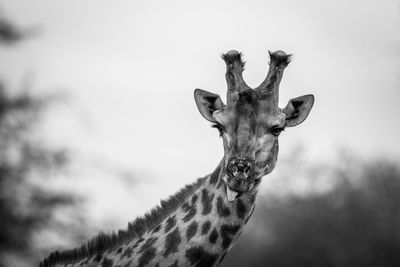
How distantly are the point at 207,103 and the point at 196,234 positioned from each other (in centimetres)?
244

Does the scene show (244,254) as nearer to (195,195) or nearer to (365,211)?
(365,211)

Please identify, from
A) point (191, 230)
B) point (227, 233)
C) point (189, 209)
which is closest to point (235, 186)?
point (227, 233)

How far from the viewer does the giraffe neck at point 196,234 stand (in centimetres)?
1062

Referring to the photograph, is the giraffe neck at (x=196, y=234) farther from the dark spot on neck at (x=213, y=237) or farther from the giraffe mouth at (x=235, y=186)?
the giraffe mouth at (x=235, y=186)

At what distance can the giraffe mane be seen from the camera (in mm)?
11539

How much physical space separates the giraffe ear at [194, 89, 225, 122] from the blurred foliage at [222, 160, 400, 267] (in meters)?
35.9

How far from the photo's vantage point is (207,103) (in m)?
12.2

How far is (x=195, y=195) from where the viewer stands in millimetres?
11430

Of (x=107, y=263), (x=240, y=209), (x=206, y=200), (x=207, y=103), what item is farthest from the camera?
(x=207, y=103)

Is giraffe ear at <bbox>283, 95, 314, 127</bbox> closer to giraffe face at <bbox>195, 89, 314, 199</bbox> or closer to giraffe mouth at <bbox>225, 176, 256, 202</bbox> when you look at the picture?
giraffe face at <bbox>195, 89, 314, 199</bbox>

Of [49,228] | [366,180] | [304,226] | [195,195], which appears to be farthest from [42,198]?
[366,180]

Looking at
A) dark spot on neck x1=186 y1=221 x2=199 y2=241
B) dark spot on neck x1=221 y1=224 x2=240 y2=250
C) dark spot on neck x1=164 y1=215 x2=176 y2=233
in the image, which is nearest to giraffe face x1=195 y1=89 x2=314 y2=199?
dark spot on neck x1=221 y1=224 x2=240 y2=250

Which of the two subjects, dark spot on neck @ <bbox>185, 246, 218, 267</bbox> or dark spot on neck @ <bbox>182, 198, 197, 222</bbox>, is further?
dark spot on neck @ <bbox>182, 198, 197, 222</bbox>

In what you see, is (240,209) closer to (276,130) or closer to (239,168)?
(239,168)
